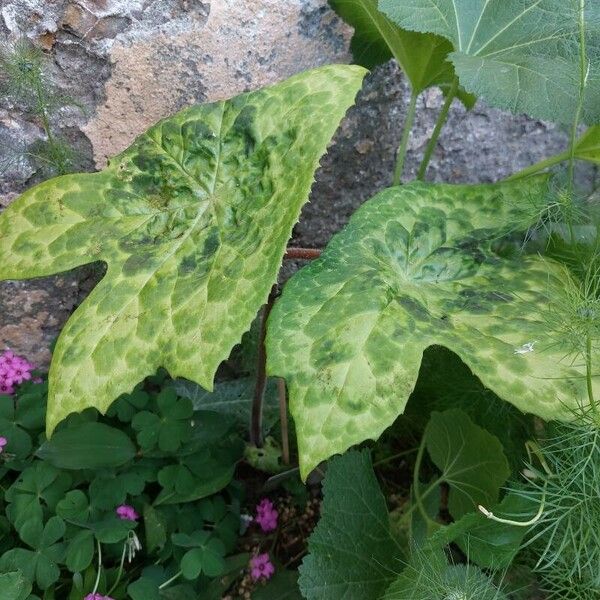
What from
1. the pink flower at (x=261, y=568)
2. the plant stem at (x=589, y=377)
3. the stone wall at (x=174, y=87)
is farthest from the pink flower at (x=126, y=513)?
the plant stem at (x=589, y=377)

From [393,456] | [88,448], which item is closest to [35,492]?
[88,448]

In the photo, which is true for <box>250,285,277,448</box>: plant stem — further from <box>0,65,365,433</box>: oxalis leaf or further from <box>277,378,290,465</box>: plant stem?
<box>0,65,365,433</box>: oxalis leaf

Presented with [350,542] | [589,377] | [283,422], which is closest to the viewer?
[589,377]

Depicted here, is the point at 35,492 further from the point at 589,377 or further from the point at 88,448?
the point at 589,377

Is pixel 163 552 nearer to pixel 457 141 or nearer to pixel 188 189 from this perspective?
pixel 188 189

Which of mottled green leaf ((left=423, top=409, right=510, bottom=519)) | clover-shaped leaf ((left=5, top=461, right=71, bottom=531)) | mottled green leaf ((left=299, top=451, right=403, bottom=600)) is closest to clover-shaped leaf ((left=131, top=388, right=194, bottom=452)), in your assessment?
clover-shaped leaf ((left=5, top=461, right=71, bottom=531))

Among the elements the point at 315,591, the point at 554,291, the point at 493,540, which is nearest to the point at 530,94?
the point at 554,291
